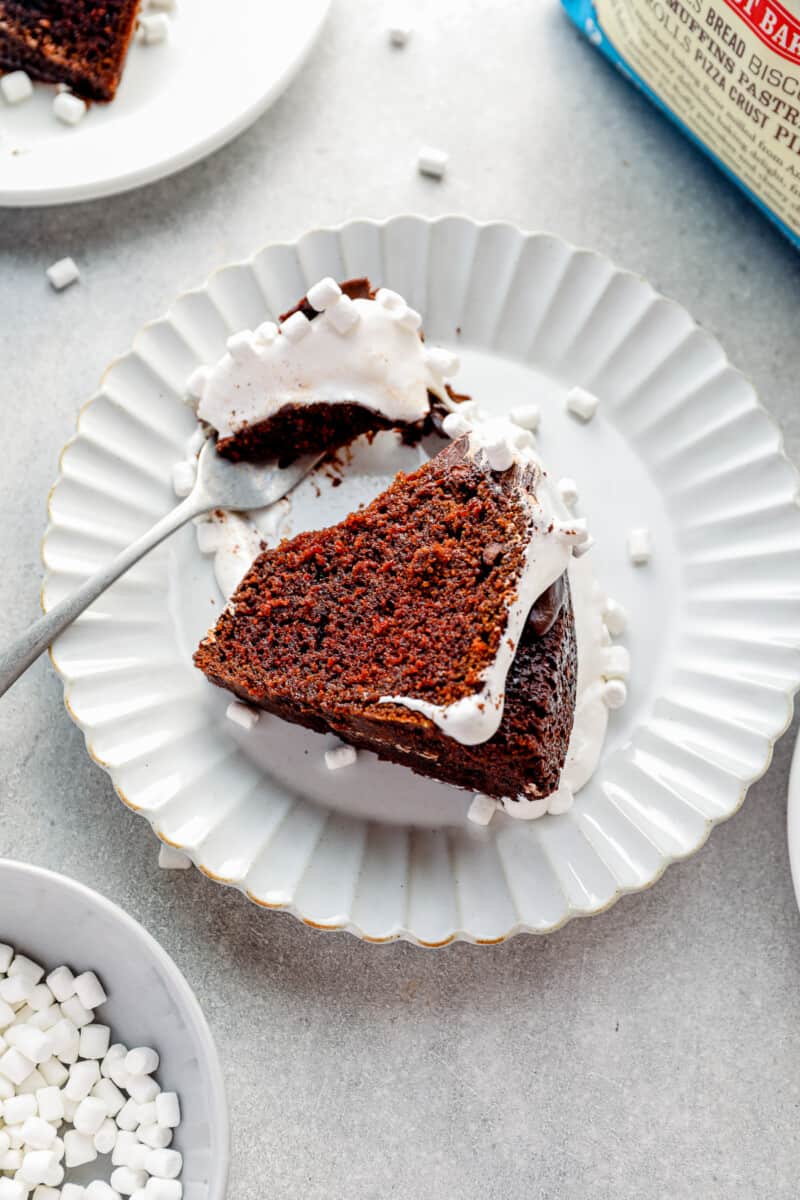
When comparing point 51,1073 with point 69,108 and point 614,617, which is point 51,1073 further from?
point 69,108

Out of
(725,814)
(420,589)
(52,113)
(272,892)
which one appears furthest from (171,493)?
(725,814)

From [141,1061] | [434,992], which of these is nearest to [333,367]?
[434,992]

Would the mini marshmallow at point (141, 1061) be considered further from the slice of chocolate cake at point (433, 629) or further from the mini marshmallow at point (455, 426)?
the mini marshmallow at point (455, 426)

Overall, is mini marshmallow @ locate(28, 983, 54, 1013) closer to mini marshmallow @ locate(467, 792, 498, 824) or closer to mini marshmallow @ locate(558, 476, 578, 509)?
mini marshmallow @ locate(467, 792, 498, 824)

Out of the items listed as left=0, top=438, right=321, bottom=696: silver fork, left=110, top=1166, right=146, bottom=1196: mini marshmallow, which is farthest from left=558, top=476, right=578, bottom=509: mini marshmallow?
left=110, top=1166, right=146, bottom=1196: mini marshmallow

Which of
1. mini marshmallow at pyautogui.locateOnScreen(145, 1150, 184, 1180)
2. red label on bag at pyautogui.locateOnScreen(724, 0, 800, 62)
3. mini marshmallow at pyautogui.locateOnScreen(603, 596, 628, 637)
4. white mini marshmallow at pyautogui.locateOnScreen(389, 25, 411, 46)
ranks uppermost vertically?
red label on bag at pyautogui.locateOnScreen(724, 0, 800, 62)

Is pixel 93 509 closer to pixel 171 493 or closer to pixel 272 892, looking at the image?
pixel 171 493
